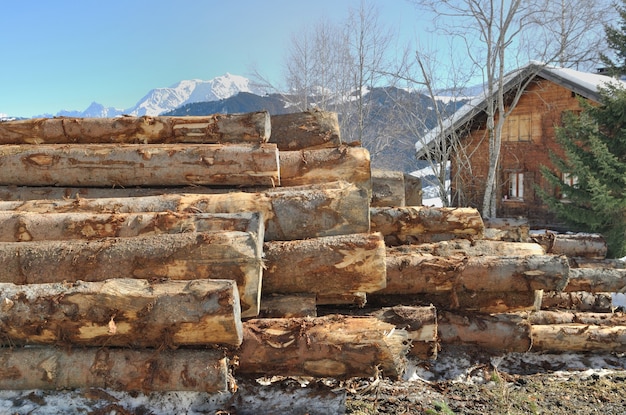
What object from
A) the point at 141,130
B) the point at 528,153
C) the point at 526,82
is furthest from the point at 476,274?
the point at 528,153

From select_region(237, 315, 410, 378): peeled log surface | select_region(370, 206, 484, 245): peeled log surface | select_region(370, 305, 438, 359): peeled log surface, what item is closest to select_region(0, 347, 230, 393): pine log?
select_region(237, 315, 410, 378): peeled log surface

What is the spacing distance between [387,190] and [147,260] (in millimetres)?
3609

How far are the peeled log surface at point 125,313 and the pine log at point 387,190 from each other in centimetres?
345

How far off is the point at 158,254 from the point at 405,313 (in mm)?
2161

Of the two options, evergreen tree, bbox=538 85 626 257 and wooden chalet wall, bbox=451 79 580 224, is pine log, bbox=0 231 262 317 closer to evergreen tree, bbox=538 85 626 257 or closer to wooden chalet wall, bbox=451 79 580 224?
evergreen tree, bbox=538 85 626 257

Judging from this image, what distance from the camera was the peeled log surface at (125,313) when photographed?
3039 millimetres

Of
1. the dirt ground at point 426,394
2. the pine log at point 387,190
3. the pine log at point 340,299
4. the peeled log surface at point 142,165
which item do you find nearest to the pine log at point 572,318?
the dirt ground at point 426,394

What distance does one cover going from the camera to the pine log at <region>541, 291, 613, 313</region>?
6.14m

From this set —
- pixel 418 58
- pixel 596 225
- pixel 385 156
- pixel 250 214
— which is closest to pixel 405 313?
pixel 250 214

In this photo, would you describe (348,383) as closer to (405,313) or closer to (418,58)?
(405,313)

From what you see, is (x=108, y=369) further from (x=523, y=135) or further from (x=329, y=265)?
(x=523, y=135)

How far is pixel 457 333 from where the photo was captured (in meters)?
4.70

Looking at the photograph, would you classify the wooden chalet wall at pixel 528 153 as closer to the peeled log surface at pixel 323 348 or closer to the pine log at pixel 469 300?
the pine log at pixel 469 300

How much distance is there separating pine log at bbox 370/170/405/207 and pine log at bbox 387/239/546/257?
100 centimetres
